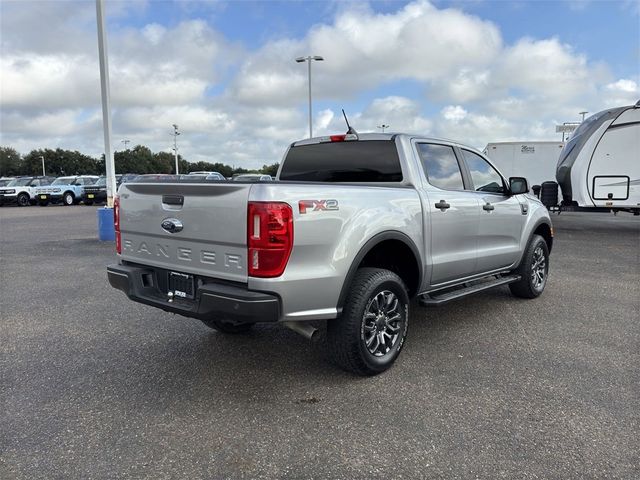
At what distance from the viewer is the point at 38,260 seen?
9398mm

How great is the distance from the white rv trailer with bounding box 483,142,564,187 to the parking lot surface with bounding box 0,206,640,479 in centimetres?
1380

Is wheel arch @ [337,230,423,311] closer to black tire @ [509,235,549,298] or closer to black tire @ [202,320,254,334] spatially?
black tire @ [202,320,254,334]

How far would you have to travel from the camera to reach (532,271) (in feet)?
20.2

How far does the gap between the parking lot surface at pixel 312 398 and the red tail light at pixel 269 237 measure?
995 millimetres

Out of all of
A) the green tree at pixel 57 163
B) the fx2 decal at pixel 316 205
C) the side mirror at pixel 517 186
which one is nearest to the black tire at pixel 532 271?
the side mirror at pixel 517 186

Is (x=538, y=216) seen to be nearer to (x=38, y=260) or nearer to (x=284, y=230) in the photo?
(x=284, y=230)

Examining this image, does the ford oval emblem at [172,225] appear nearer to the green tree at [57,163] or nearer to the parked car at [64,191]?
the parked car at [64,191]

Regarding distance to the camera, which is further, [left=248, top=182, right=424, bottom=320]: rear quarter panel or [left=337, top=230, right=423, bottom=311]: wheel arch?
[left=337, top=230, right=423, bottom=311]: wheel arch

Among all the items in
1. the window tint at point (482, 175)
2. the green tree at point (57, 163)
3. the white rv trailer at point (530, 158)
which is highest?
the green tree at point (57, 163)

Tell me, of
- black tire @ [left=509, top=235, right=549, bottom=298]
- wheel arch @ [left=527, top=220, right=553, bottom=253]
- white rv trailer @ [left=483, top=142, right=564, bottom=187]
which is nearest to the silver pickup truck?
black tire @ [left=509, top=235, right=549, bottom=298]

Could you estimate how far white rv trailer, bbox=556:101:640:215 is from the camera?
488 inches

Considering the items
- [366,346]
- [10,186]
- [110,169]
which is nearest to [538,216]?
[366,346]

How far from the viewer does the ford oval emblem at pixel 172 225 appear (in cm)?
353

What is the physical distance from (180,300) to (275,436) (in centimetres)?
118
